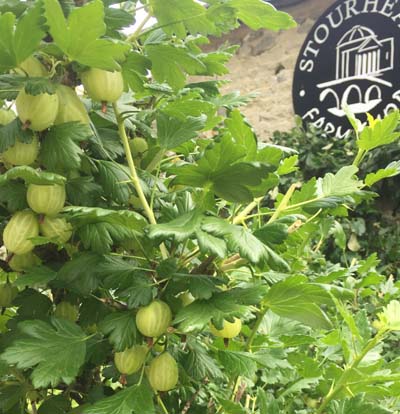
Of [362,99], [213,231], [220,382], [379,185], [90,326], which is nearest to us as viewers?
[213,231]

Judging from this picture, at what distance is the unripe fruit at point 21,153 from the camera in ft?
1.84

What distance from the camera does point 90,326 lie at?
0.65m

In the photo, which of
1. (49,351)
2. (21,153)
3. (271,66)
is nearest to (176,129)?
(21,153)

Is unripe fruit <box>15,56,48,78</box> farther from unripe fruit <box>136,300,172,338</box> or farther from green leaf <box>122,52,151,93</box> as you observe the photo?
unripe fruit <box>136,300,172,338</box>

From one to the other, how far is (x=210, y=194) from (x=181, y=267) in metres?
0.08

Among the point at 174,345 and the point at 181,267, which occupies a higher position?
the point at 181,267

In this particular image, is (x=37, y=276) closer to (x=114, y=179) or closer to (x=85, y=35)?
(x=114, y=179)

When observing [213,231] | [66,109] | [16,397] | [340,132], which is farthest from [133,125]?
[340,132]

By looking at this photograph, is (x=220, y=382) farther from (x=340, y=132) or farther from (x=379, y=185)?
(x=340, y=132)

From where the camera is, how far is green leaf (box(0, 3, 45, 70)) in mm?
499

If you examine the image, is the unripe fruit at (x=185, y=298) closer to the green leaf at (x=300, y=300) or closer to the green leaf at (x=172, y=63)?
the green leaf at (x=300, y=300)

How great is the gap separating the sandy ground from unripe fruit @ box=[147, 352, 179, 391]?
2.89 m

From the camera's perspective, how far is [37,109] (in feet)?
1.75

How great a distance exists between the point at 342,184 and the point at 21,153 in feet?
1.15
